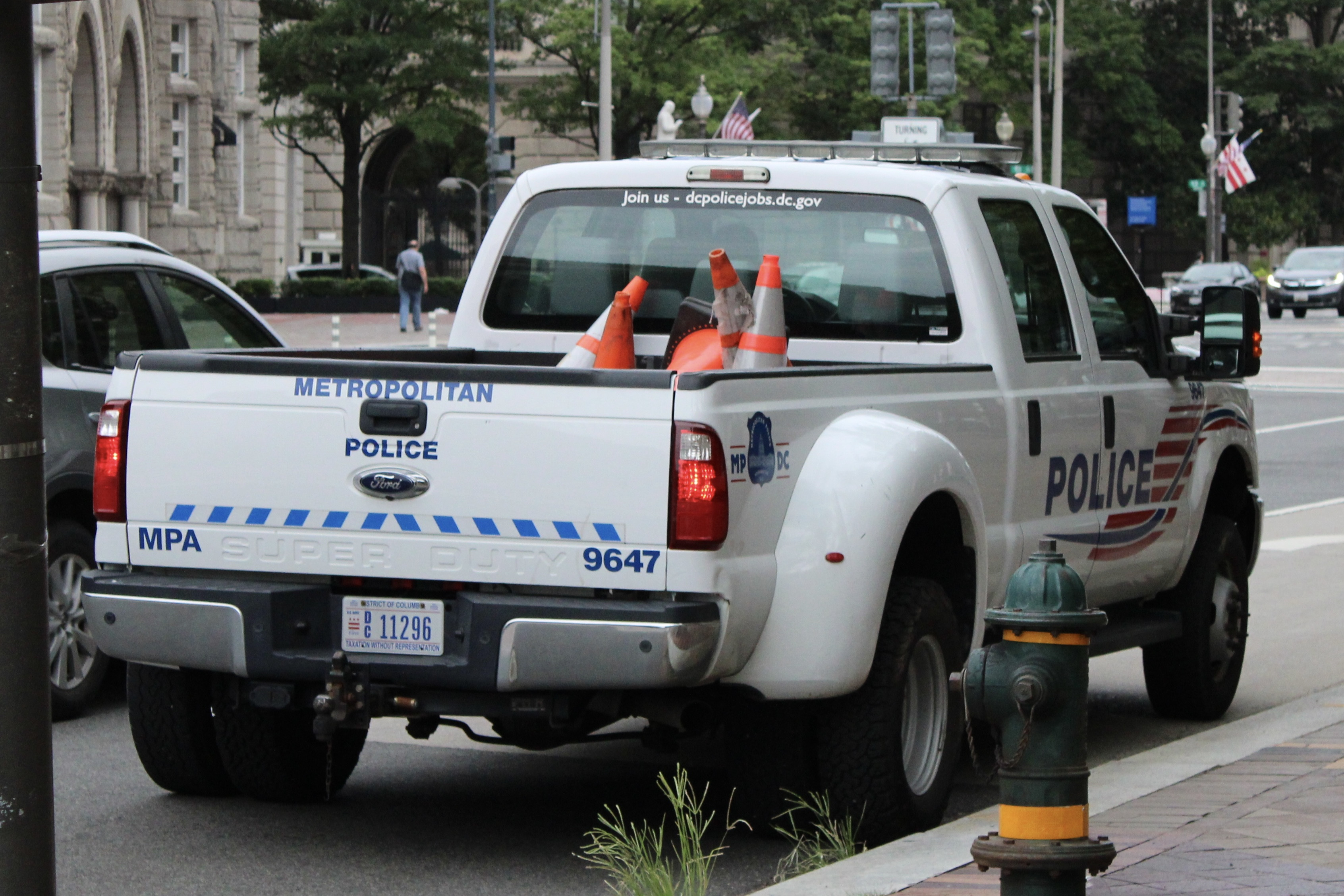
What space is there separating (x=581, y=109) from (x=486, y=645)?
166ft

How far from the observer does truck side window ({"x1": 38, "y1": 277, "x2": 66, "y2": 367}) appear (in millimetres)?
8359

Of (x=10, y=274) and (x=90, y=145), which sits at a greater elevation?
(x=90, y=145)

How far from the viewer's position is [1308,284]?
53.2 m

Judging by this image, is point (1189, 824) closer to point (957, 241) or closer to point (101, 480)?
point (957, 241)

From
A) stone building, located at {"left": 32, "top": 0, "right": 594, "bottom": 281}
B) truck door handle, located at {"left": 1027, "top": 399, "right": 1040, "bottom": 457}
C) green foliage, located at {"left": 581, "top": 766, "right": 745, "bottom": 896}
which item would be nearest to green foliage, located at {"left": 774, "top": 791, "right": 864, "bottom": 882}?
green foliage, located at {"left": 581, "top": 766, "right": 745, "bottom": 896}

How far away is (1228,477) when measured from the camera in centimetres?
843

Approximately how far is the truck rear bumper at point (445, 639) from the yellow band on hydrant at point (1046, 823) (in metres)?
1.21

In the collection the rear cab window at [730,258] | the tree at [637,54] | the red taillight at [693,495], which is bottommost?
the red taillight at [693,495]

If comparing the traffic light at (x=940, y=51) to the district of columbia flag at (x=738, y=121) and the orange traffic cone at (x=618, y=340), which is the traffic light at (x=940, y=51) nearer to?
the district of columbia flag at (x=738, y=121)

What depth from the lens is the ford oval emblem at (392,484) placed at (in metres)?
5.43

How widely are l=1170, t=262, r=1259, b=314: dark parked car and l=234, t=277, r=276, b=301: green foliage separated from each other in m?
20.6

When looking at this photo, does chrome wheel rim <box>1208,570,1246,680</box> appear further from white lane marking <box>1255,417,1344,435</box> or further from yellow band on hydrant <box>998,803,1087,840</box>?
white lane marking <box>1255,417,1344,435</box>

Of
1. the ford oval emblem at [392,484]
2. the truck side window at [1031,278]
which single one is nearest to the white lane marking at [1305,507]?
the truck side window at [1031,278]

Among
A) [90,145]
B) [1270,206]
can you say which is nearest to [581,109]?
[90,145]
